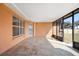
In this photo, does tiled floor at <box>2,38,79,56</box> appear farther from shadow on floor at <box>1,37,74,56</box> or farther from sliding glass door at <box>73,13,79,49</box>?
sliding glass door at <box>73,13,79,49</box>

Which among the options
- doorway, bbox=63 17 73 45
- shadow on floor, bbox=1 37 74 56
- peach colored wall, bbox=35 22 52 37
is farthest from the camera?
peach colored wall, bbox=35 22 52 37

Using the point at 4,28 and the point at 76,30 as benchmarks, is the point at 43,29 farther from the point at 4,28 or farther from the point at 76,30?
the point at 4,28

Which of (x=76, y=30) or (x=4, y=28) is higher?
(x=4, y=28)

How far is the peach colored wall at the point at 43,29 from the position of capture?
56.3 ft

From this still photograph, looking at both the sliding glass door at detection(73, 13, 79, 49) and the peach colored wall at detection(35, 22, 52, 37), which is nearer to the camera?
the sliding glass door at detection(73, 13, 79, 49)

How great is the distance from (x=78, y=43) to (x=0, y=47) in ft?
13.5

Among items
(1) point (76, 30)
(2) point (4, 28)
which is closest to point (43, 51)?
(2) point (4, 28)

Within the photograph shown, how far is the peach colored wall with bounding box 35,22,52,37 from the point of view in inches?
676

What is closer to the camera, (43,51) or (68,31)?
(43,51)

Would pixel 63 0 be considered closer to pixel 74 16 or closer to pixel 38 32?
pixel 74 16

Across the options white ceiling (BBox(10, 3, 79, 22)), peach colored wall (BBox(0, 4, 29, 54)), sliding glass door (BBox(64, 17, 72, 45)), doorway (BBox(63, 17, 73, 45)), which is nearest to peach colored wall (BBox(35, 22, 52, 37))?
doorway (BBox(63, 17, 73, 45))

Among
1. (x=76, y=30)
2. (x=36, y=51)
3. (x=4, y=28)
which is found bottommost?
(x=36, y=51)

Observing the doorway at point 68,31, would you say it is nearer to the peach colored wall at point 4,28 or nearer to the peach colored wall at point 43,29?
the peach colored wall at point 4,28

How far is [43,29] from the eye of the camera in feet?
57.2
